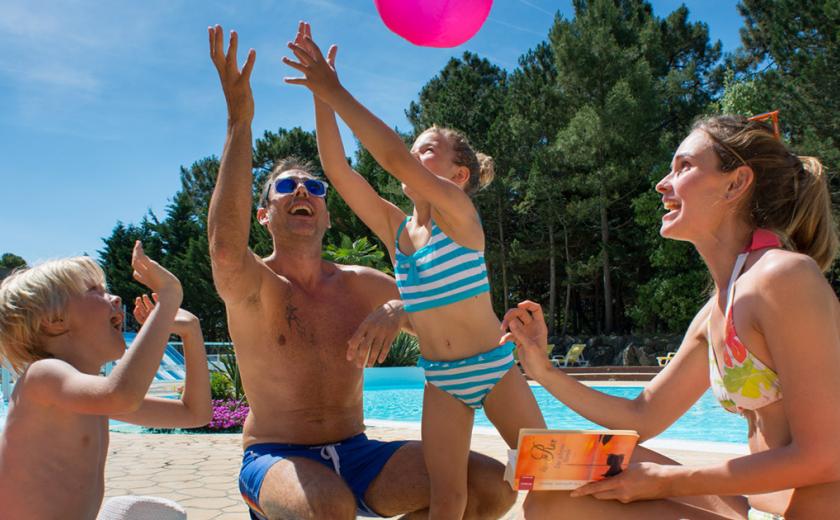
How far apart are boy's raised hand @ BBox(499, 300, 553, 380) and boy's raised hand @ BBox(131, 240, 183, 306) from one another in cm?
116

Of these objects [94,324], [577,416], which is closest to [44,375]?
[94,324]

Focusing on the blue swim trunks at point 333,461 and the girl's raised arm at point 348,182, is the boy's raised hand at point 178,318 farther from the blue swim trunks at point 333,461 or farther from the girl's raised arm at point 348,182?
the girl's raised arm at point 348,182

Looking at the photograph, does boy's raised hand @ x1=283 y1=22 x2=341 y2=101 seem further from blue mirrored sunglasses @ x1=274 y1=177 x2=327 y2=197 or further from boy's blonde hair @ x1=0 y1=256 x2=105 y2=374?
boy's blonde hair @ x1=0 y1=256 x2=105 y2=374

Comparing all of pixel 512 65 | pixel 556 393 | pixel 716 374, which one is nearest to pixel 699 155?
pixel 716 374

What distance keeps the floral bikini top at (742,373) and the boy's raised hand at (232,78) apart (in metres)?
1.87

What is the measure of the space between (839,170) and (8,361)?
885 inches

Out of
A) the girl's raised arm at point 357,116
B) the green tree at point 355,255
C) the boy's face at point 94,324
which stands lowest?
the boy's face at point 94,324

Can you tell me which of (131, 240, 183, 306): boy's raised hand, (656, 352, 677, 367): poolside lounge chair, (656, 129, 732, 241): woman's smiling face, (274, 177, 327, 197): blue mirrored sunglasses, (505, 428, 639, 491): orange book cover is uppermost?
(274, 177, 327, 197): blue mirrored sunglasses

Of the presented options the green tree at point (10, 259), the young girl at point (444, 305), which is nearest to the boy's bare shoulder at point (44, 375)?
the young girl at point (444, 305)

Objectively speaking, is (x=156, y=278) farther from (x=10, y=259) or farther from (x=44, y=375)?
(x=10, y=259)

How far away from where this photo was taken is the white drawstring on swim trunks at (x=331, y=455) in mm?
2885

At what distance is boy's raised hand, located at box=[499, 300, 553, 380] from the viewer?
232 cm

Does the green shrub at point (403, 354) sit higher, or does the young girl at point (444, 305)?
the young girl at point (444, 305)

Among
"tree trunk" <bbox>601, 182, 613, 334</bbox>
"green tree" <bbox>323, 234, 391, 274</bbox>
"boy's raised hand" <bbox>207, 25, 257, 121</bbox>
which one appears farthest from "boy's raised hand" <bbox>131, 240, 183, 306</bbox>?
"tree trunk" <bbox>601, 182, 613, 334</bbox>
